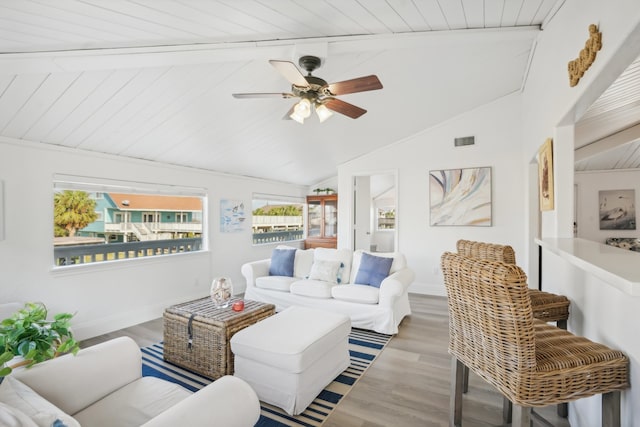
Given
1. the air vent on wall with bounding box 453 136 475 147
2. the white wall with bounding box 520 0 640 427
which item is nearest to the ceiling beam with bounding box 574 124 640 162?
the air vent on wall with bounding box 453 136 475 147

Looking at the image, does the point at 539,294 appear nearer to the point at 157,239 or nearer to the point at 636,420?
the point at 636,420

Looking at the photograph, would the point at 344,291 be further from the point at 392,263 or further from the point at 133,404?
the point at 133,404

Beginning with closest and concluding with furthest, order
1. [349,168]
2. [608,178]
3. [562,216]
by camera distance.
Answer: [562,216], [349,168], [608,178]

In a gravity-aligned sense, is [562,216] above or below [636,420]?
above

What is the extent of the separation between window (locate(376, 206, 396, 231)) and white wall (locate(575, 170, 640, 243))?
409 cm

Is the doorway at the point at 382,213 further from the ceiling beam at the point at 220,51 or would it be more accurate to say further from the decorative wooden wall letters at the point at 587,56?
the decorative wooden wall letters at the point at 587,56

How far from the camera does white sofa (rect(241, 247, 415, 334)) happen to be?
3475 millimetres

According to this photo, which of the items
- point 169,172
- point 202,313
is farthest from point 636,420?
point 169,172

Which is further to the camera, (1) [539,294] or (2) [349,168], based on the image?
(2) [349,168]

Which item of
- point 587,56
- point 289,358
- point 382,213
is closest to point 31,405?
point 289,358

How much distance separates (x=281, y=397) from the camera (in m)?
2.19

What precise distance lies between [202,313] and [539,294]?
2.53 metres

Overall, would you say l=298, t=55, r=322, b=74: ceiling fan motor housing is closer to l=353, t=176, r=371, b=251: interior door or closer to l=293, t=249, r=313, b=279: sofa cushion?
l=293, t=249, r=313, b=279: sofa cushion

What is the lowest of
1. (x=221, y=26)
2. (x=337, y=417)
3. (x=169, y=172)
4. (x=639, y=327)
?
(x=337, y=417)
